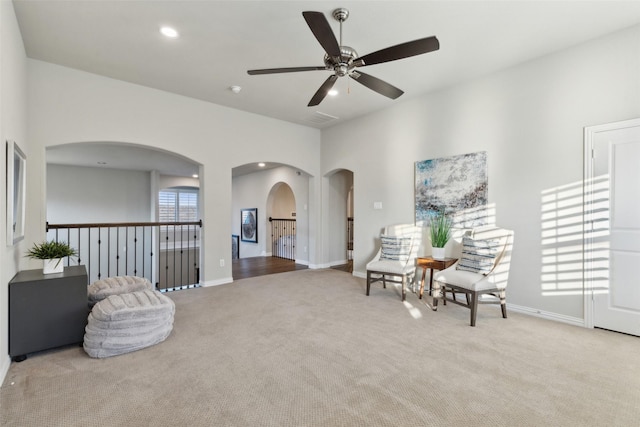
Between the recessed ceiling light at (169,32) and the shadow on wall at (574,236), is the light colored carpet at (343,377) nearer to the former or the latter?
the shadow on wall at (574,236)

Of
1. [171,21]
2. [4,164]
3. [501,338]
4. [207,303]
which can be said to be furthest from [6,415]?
[501,338]

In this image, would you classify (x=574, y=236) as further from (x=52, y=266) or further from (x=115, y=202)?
(x=115, y=202)

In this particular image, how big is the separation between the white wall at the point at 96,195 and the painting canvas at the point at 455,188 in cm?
898

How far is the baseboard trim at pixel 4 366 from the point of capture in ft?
7.48

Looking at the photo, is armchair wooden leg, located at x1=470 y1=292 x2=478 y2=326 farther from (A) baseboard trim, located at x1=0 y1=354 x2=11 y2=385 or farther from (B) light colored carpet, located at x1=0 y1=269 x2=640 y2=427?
(A) baseboard trim, located at x1=0 y1=354 x2=11 y2=385

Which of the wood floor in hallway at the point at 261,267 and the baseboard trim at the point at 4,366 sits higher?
the baseboard trim at the point at 4,366

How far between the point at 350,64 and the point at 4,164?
9.58ft

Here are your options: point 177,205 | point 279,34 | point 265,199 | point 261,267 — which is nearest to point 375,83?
point 279,34

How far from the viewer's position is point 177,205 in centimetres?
1179

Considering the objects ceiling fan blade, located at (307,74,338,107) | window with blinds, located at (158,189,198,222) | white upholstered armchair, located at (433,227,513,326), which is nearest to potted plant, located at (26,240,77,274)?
ceiling fan blade, located at (307,74,338,107)

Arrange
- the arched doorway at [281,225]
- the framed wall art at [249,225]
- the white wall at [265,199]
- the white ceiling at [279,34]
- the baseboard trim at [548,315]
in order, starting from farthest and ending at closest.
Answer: the framed wall art at [249,225]
the arched doorway at [281,225]
the white wall at [265,199]
the baseboard trim at [548,315]
the white ceiling at [279,34]

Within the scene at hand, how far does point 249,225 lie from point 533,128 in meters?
8.25

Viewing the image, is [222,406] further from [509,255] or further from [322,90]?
[509,255]

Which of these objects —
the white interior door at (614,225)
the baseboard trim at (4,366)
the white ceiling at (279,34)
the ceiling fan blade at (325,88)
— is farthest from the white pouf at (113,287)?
the white interior door at (614,225)
